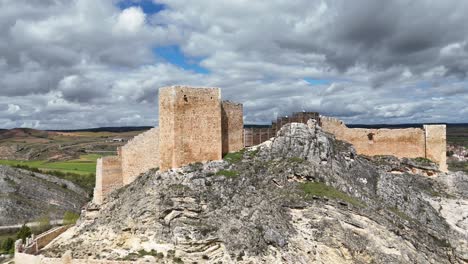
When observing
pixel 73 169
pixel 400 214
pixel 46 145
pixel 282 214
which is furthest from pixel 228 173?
pixel 46 145

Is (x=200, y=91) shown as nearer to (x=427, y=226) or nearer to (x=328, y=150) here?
(x=328, y=150)

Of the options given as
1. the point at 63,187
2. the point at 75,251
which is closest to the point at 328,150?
the point at 75,251

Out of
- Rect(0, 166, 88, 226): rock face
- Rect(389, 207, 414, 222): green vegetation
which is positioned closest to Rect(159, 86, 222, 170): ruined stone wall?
Rect(389, 207, 414, 222): green vegetation

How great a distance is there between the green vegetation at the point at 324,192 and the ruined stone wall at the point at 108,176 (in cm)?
1644

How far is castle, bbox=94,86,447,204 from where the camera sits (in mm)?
33844

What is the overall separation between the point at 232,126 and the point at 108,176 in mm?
11569

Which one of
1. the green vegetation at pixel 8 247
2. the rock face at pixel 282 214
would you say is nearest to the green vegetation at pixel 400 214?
the rock face at pixel 282 214

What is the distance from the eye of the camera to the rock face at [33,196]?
73.3 metres

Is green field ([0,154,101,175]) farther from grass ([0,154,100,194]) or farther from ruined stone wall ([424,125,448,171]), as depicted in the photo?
ruined stone wall ([424,125,448,171])

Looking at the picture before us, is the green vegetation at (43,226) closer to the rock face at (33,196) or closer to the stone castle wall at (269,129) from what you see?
the rock face at (33,196)

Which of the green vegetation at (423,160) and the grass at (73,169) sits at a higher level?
the green vegetation at (423,160)

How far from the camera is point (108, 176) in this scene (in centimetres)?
4106

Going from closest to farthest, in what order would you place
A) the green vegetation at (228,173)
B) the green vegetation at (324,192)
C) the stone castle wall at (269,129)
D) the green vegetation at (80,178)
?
the green vegetation at (324,192)
the green vegetation at (228,173)
the stone castle wall at (269,129)
the green vegetation at (80,178)

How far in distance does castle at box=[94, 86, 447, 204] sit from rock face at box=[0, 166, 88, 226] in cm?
3734
